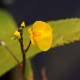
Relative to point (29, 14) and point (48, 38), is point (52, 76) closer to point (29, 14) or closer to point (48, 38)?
point (29, 14)

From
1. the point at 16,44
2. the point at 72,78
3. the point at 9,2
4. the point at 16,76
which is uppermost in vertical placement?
the point at 16,44

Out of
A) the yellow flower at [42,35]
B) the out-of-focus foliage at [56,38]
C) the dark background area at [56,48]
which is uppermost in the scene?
the yellow flower at [42,35]

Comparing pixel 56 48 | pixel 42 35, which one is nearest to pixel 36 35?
pixel 42 35

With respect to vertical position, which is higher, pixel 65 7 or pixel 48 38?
pixel 48 38

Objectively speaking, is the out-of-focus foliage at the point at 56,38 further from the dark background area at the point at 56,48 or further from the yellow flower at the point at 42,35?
the dark background area at the point at 56,48

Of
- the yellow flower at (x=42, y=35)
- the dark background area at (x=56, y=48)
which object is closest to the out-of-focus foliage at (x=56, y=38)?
the yellow flower at (x=42, y=35)

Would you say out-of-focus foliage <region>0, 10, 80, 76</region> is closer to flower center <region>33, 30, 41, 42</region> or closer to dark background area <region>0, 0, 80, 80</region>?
flower center <region>33, 30, 41, 42</region>

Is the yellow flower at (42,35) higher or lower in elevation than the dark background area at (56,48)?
higher

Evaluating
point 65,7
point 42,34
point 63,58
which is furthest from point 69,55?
point 42,34
